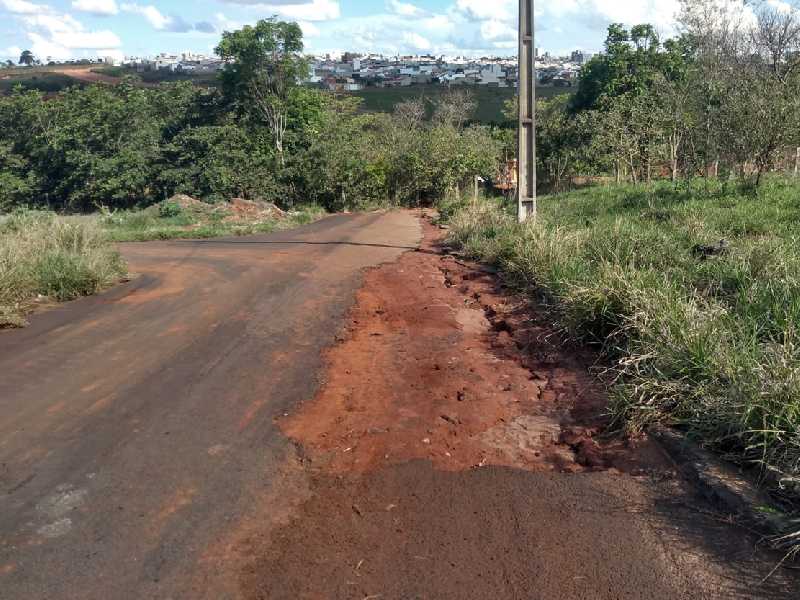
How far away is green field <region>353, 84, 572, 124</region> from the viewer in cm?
7018

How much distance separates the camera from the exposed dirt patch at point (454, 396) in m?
5.16

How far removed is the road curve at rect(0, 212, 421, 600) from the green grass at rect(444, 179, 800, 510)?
8.55 feet

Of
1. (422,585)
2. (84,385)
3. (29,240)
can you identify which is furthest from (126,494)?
(29,240)

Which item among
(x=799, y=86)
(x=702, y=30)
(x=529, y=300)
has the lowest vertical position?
(x=529, y=300)

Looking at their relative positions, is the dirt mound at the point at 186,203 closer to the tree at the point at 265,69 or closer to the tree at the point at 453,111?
the tree at the point at 265,69

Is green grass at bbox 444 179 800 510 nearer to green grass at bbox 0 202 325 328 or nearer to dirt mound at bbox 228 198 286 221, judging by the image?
green grass at bbox 0 202 325 328

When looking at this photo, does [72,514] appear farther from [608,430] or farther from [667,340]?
[667,340]

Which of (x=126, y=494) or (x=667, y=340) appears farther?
(x=667, y=340)

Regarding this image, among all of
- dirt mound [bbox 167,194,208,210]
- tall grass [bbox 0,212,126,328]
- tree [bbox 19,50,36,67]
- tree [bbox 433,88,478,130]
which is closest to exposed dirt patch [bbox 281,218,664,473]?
tall grass [bbox 0,212,126,328]

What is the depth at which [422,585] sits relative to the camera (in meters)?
3.64

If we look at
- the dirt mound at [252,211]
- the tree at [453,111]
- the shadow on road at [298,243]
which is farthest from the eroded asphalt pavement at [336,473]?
the tree at [453,111]

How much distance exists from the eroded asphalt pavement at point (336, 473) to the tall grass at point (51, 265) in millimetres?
1033

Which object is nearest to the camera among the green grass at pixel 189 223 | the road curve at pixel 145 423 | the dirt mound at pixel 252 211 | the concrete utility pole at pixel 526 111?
the road curve at pixel 145 423

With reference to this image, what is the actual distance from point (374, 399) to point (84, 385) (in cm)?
261
